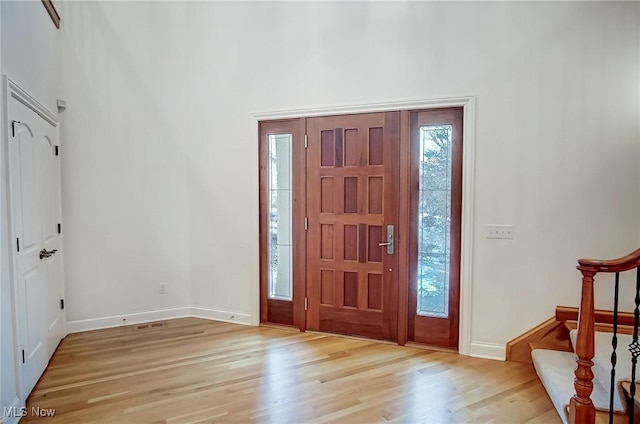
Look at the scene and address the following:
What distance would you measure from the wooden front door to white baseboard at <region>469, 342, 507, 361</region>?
0.71 m

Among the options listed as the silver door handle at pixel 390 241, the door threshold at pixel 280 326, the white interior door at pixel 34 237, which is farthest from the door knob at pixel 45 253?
the silver door handle at pixel 390 241

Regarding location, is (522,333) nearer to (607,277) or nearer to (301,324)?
(607,277)

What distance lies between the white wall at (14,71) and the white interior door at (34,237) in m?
0.11

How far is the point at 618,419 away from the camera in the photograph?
6.82 ft

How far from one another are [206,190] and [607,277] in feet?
12.7

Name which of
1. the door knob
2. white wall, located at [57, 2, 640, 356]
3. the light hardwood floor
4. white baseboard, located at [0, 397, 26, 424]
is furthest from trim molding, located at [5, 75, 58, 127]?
the light hardwood floor

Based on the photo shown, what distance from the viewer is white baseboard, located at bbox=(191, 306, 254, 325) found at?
4.04 metres

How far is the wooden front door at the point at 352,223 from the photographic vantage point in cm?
348

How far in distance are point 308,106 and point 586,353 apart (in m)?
2.95

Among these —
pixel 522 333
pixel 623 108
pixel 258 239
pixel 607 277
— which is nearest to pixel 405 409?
pixel 522 333

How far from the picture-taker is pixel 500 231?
10.3 feet

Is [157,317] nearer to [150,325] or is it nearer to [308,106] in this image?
[150,325]

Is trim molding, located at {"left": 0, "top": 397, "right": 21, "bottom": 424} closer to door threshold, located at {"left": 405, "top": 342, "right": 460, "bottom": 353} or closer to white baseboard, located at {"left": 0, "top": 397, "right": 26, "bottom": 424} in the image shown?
white baseboard, located at {"left": 0, "top": 397, "right": 26, "bottom": 424}

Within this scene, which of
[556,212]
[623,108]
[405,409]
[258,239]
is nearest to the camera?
[405,409]
